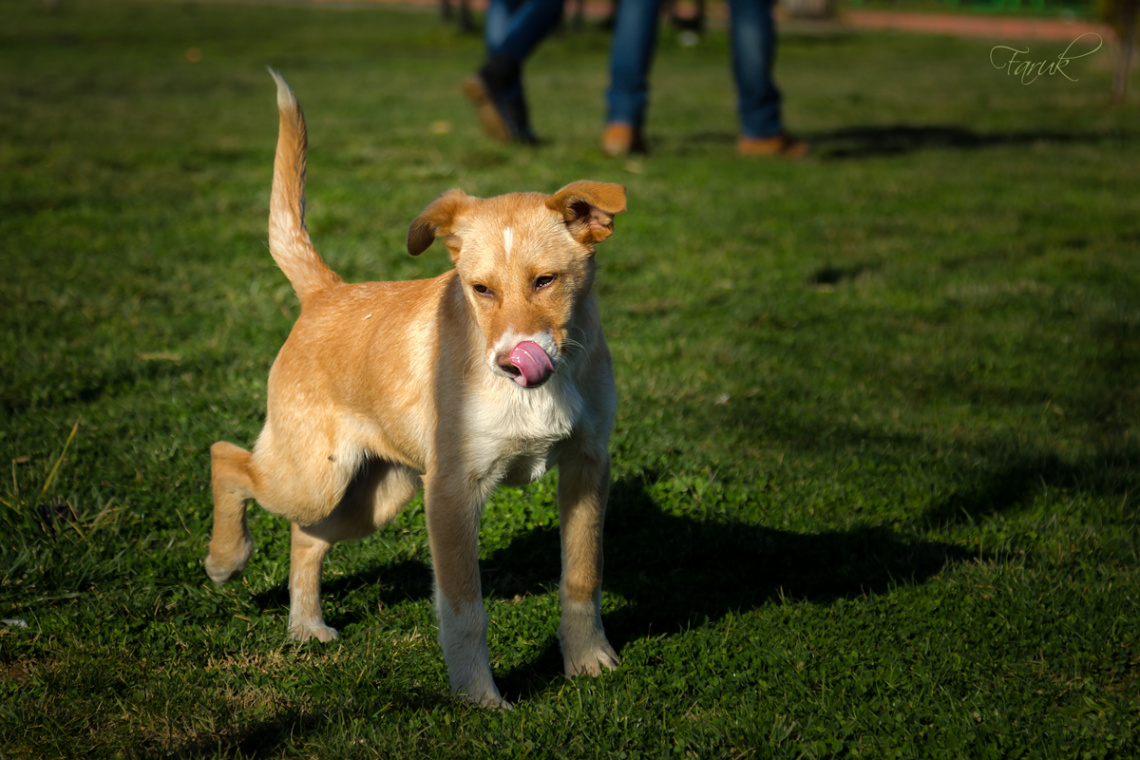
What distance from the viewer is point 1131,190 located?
9.62 meters

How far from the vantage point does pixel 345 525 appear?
3725mm

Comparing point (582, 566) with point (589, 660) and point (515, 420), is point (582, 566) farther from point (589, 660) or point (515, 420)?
point (515, 420)

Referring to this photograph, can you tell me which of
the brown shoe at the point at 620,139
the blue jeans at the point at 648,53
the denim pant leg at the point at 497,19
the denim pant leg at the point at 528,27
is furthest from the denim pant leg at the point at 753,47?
the denim pant leg at the point at 497,19

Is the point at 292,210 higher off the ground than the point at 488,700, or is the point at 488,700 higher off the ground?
the point at 292,210

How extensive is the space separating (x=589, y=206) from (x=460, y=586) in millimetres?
1279

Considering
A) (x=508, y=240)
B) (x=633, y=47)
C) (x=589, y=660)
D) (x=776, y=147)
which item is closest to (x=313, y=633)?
(x=589, y=660)

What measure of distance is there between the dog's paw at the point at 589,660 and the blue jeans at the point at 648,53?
25.5ft

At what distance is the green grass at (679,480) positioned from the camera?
9.75 ft

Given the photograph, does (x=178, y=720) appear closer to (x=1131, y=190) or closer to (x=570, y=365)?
(x=570, y=365)

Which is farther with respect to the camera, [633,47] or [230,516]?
[633,47]

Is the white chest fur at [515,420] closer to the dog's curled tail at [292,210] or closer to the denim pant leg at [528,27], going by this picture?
the dog's curled tail at [292,210]

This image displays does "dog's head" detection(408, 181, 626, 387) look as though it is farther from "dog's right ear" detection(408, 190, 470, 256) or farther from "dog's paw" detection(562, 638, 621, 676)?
"dog's paw" detection(562, 638, 621, 676)

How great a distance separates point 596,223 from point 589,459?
30.4 inches

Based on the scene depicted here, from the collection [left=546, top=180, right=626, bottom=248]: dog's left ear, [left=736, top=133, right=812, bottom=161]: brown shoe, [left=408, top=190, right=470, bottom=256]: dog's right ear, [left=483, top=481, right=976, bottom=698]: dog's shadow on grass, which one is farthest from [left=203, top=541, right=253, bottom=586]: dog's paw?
[left=736, top=133, right=812, bottom=161]: brown shoe
